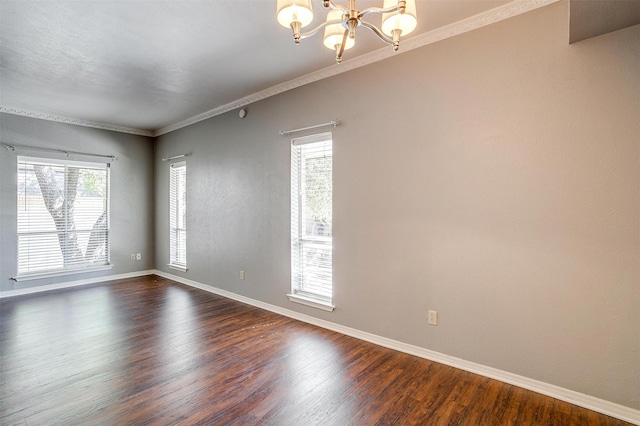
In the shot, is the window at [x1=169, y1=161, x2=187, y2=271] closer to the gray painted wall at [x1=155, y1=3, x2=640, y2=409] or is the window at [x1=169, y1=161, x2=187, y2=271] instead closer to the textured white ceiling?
the textured white ceiling

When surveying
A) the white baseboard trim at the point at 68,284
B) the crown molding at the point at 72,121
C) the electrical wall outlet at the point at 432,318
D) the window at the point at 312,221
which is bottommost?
the white baseboard trim at the point at 68,284

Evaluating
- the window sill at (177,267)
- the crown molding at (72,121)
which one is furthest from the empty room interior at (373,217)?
the window sill at (177,267)

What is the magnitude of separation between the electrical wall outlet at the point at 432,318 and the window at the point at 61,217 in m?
5.68

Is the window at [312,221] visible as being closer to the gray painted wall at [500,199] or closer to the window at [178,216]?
the gray painted wall at [500,199]

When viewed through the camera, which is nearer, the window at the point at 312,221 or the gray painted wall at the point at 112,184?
the window at the point at 312,221

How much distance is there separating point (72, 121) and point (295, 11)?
5.57 metres

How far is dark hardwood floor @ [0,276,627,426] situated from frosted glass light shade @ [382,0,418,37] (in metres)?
2.29

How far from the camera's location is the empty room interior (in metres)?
2.02

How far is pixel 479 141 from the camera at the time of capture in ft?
8.19

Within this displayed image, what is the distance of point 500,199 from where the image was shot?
241cm

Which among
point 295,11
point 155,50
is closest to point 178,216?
point 155,50

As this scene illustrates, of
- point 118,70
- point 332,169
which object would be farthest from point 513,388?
point 118,70

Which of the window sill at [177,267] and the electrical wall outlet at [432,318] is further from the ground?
the electrical wall outlet at [432,318]

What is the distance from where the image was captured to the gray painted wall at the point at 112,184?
15.5 ft
